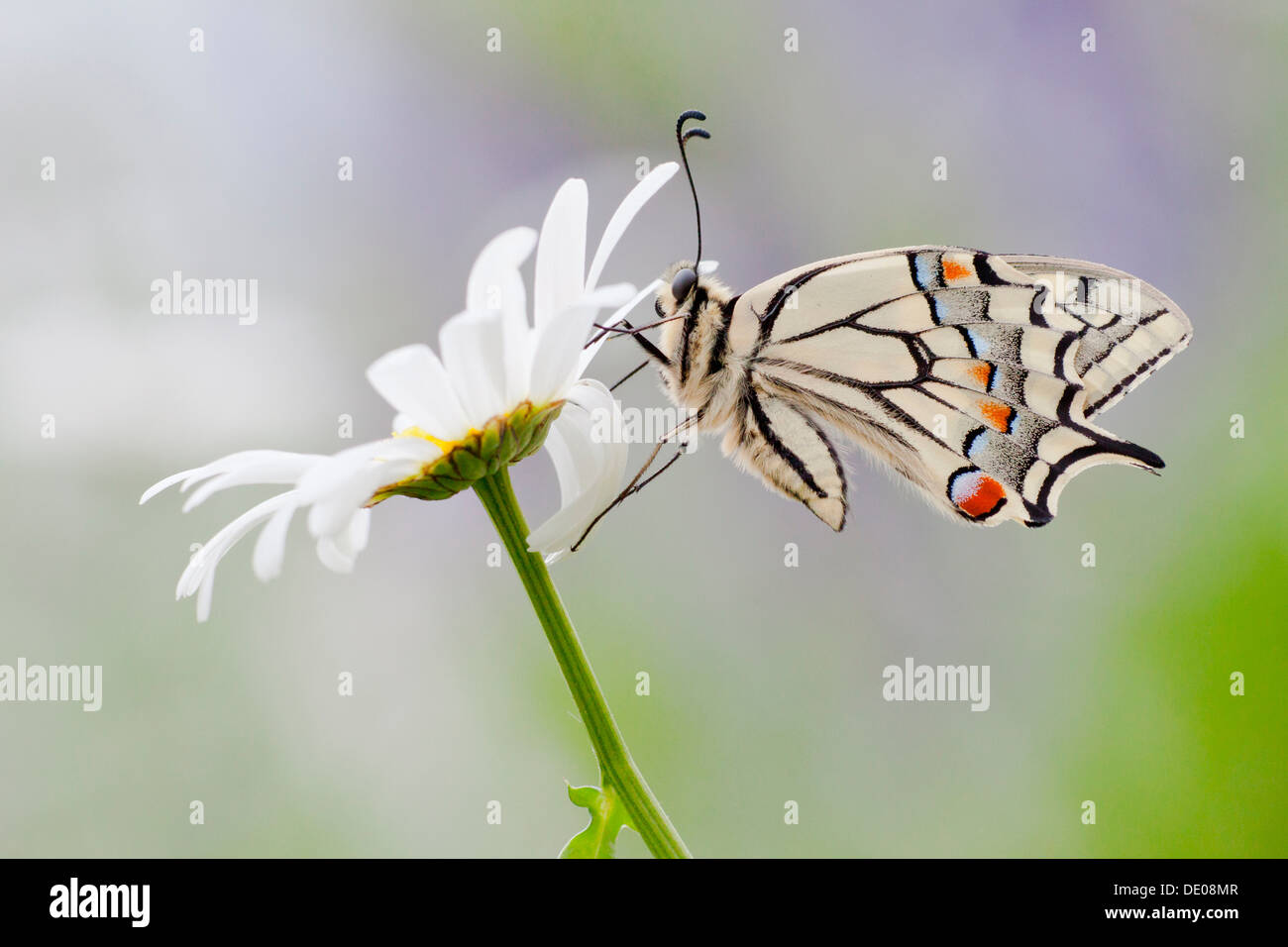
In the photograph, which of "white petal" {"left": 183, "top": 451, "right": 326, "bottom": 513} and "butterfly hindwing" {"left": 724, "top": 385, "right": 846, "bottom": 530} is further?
"butterfly hindwing" {"left": 724, "top": 385, "right": 846, "bottom": 530}

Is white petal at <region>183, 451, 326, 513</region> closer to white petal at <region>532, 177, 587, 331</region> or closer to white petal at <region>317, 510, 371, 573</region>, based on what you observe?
white petal at <region>317, 510, 371, 573</region>

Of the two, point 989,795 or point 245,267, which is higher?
point 245,267

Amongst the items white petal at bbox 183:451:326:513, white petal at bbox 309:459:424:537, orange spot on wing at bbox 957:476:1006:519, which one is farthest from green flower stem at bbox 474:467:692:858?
orange spot on wing at bbox 957:476:1006:519

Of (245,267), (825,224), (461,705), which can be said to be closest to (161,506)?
(245,267)

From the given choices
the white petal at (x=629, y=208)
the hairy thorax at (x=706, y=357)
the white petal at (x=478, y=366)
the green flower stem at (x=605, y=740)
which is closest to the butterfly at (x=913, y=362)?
the hairy thorax at (x=706, y=357)

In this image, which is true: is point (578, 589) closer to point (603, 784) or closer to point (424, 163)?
point (424, 163)

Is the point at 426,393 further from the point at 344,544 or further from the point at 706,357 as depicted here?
the point at 706,357
